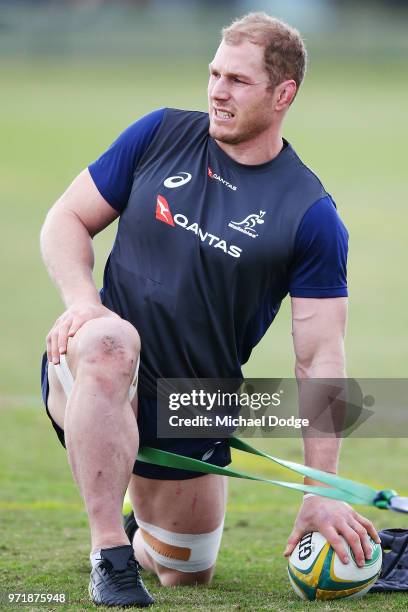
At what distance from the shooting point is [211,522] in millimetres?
5051

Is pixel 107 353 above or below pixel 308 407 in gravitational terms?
above

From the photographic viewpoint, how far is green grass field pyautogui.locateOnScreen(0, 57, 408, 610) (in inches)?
199

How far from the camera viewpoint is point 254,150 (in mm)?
4836

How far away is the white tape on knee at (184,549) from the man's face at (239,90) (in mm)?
1621

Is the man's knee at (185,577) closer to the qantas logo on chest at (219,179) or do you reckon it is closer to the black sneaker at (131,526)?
the black sneaker at (131,526)

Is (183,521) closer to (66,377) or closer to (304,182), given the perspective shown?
(66,377)

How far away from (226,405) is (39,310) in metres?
8.11

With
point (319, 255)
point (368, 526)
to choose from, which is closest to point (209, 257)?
point (319, 255)

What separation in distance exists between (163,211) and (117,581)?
4.72 feet

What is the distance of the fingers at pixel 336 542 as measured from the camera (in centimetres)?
432

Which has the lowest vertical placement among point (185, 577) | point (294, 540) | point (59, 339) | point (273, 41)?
point (185, 577)

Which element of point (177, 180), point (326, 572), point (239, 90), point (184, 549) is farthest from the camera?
point (184, 549)

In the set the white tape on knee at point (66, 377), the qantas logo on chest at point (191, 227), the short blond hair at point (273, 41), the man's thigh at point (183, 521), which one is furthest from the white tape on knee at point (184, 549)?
the short blond hair at point (273, 41)
